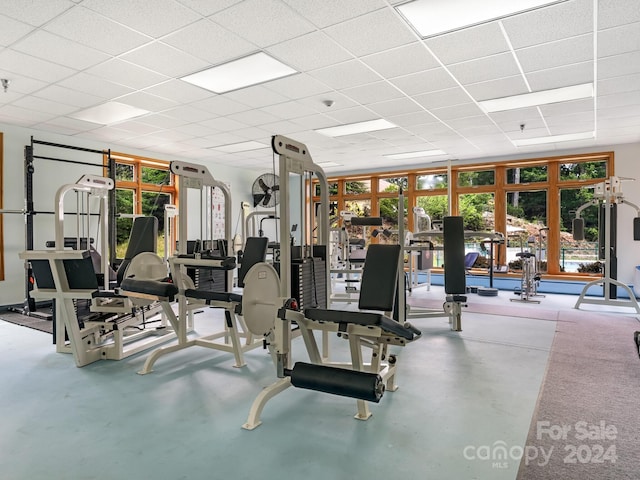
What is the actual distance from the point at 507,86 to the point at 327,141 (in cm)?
322

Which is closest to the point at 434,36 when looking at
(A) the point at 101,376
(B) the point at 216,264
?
(B) the point at 216,264

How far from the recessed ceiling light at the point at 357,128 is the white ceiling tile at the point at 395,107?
0.34m

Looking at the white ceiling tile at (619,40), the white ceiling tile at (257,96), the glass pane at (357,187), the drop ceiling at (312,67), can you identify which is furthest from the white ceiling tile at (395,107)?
the glass pane at (357,187)

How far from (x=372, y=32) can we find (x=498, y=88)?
1.99 metres

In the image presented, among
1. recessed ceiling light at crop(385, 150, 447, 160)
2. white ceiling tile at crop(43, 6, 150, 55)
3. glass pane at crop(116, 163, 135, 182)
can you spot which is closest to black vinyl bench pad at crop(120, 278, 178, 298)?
white ceiling tile at crop(43, 6, 150, 55)

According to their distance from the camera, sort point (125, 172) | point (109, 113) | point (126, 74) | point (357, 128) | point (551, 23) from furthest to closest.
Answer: point (125, 172) → point (357, 128) → point (109, 113) → point (126, 74) → point (551, 23)

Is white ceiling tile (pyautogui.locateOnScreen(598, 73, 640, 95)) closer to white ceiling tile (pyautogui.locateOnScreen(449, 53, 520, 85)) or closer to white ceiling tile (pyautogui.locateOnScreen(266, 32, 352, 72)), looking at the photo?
white ceiling tile (pyautogui.locateOnScreen(449, 53, 520, 85))

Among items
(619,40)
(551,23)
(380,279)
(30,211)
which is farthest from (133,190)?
(619,40)

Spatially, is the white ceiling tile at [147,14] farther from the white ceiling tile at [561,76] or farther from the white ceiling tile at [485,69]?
the white ceiling tile at [561,76]

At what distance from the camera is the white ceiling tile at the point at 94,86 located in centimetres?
410

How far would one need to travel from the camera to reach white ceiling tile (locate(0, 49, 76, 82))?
358cm

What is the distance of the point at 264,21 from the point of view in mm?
3006

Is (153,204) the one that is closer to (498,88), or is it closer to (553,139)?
(498,88)

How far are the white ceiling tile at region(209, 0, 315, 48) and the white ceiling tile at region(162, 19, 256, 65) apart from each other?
9 cm
